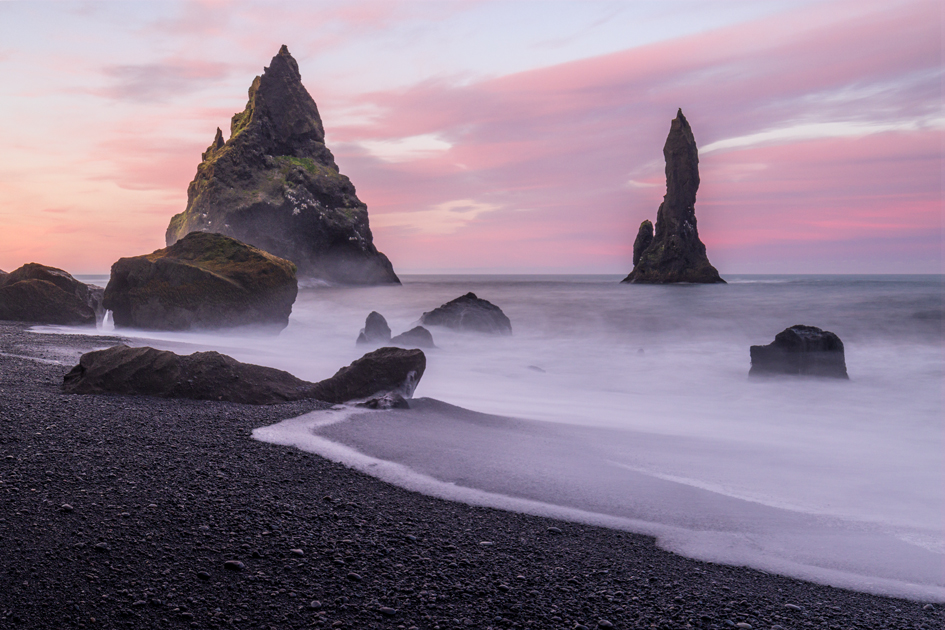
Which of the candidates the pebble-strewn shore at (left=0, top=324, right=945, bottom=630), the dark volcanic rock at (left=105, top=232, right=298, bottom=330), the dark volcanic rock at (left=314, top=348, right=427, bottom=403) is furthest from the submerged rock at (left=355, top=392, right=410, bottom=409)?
the dark volcanic rock at (left=105, top=232, right=298, bottom=330)

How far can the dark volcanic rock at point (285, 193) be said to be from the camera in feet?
176

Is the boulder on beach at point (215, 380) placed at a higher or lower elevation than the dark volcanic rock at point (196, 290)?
lower

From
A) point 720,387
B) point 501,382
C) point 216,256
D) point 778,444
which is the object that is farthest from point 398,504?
point 216,256

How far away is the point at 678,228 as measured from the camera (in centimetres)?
7181

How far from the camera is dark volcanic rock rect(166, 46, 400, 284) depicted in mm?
53781

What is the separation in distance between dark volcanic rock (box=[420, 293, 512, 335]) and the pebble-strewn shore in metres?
11.6

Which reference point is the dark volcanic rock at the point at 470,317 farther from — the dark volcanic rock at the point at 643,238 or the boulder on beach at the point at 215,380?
the dark volcanic rock at the point at 643,238

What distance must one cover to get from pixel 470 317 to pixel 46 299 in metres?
10.1

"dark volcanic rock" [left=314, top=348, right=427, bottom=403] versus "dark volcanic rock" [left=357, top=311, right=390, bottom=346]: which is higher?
"dark volcanic rock" [left=357, top=311, right=390, bottom=346]

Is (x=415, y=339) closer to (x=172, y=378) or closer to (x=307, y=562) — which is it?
(x=172, y=378)

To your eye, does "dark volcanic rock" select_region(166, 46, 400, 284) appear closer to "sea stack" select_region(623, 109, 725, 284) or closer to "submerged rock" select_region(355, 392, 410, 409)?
"sea stack" select_region(623, 109, 725, 284)

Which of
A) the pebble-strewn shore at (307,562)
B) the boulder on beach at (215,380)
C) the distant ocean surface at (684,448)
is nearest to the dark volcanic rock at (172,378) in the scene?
the boulder on beach at (215,380)

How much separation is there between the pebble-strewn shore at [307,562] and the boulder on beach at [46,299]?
446 inches

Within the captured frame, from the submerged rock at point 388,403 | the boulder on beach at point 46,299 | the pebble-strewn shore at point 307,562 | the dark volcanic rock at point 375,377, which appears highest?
the boulder on beach at point 46,299
